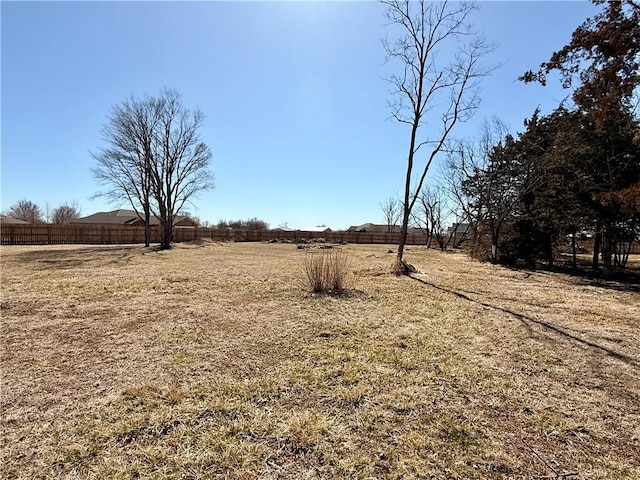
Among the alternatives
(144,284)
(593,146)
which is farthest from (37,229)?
(593,146)

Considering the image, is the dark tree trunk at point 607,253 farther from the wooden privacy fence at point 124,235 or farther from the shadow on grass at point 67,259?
the wooden privacy fence at point 124,235

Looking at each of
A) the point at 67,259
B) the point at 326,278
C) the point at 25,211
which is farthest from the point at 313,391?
the point at 25,211

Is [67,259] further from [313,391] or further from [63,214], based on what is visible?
[63,214]

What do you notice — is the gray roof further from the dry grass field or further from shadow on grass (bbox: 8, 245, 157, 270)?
the dry grass field

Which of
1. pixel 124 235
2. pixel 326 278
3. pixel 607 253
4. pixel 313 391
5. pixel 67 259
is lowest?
pixel 313 391

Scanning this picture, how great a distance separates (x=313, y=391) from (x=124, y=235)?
2956 cm

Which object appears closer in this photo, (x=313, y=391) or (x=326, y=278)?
(x=313, y=391)

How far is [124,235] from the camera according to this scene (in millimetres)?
27297

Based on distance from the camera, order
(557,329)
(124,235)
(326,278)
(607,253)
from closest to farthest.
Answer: (557,329) → (326,278) → (607,253) → (124,235)

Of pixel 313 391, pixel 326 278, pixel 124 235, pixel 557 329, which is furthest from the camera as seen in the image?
pixel 124 235

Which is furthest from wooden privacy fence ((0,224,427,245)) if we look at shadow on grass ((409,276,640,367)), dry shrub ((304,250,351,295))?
shadow on grass ((409,276,640,367))

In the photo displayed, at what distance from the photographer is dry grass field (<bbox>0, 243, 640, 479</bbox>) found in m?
1.78

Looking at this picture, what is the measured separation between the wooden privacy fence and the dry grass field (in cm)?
2353

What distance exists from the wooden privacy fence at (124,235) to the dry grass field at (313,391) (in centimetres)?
2353
